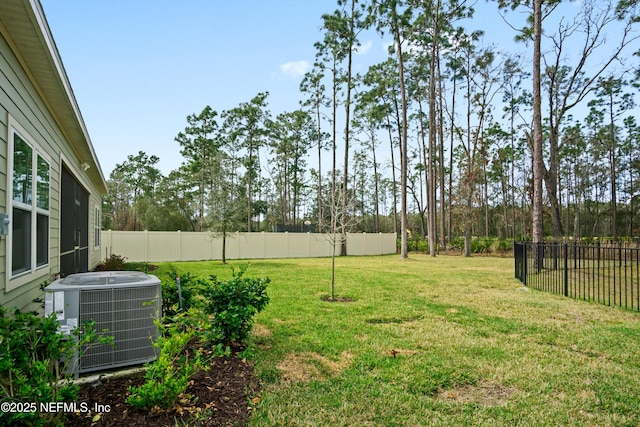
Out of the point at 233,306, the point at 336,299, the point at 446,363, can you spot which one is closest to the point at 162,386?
the point at 233,306

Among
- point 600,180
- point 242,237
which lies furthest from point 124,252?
point 600,180

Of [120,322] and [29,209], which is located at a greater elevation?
[29,209]

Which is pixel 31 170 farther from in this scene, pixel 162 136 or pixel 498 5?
pixel 162 136

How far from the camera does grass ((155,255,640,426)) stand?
8.54 feet

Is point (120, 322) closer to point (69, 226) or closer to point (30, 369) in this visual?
point (30, 369)

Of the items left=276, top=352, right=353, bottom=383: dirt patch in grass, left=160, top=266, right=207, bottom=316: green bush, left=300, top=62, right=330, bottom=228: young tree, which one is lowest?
left=276, top=352, right=353, bottom=383: dirt patch in grass

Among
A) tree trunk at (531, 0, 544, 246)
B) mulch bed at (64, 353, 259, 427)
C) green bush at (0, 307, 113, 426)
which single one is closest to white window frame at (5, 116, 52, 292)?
green bush at (0, 307, 113, 426)

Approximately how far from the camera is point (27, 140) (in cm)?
344

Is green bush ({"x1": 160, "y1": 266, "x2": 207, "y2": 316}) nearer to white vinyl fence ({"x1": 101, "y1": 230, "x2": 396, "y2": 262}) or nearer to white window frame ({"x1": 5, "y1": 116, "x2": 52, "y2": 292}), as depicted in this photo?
white window frame ({"x1": 5, "y1": 116, "x2": 52, "y2": 292})

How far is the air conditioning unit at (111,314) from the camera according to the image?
2.65 metres

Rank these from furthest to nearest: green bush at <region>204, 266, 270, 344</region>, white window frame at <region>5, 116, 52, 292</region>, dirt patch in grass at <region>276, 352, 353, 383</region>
A: green bush at <region>204, 266, 270, 344</region>, dirt patch in grass at <region>276, 352, 353, 383</region>, white window frame at <region>5, 116, 52, 292</region>

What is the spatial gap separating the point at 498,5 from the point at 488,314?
13347 millimetres

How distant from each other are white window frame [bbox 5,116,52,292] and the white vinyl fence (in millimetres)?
11040

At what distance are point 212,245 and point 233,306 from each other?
15605 millimetres
